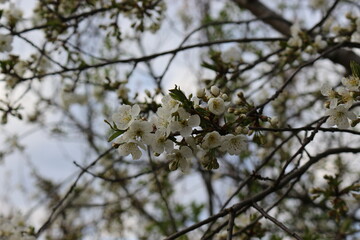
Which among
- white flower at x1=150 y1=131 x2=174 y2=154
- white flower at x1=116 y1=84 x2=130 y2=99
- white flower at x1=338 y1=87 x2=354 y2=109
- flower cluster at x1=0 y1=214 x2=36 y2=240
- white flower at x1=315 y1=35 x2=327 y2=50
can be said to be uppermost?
white flower at x1=315 y1=35 x2=327 y2=50

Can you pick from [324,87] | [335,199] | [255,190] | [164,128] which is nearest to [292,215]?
[255,190]

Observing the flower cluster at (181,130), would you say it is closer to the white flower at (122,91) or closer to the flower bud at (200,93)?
the flower bud at (200,93)

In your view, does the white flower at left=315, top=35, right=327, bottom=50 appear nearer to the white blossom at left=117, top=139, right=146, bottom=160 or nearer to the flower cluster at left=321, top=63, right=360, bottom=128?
the flower cluster at left=321, top=63, right=360, bottom=128

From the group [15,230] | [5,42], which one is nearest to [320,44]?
[5,42]

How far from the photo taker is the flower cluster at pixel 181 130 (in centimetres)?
145

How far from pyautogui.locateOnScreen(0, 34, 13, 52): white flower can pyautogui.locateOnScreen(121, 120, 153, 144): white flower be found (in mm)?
1791

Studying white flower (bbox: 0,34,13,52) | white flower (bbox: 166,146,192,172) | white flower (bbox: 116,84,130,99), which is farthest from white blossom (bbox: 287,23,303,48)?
white flower (bbox: 0,34,13,52)

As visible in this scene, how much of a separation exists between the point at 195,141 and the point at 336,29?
1.95m

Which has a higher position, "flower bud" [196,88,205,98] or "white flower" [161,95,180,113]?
"flower bud" [196,88,205,98]

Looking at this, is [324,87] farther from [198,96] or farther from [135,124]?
[135,124]

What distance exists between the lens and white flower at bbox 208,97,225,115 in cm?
148

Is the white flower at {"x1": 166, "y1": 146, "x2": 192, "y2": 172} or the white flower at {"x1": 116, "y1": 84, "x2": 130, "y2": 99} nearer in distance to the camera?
the white flower at {"x1": 166, "y1": 146, "x2": 192, "y2": 172}

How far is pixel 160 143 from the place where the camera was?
1.48 meters

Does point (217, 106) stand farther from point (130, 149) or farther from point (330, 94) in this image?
point (330, 94)
